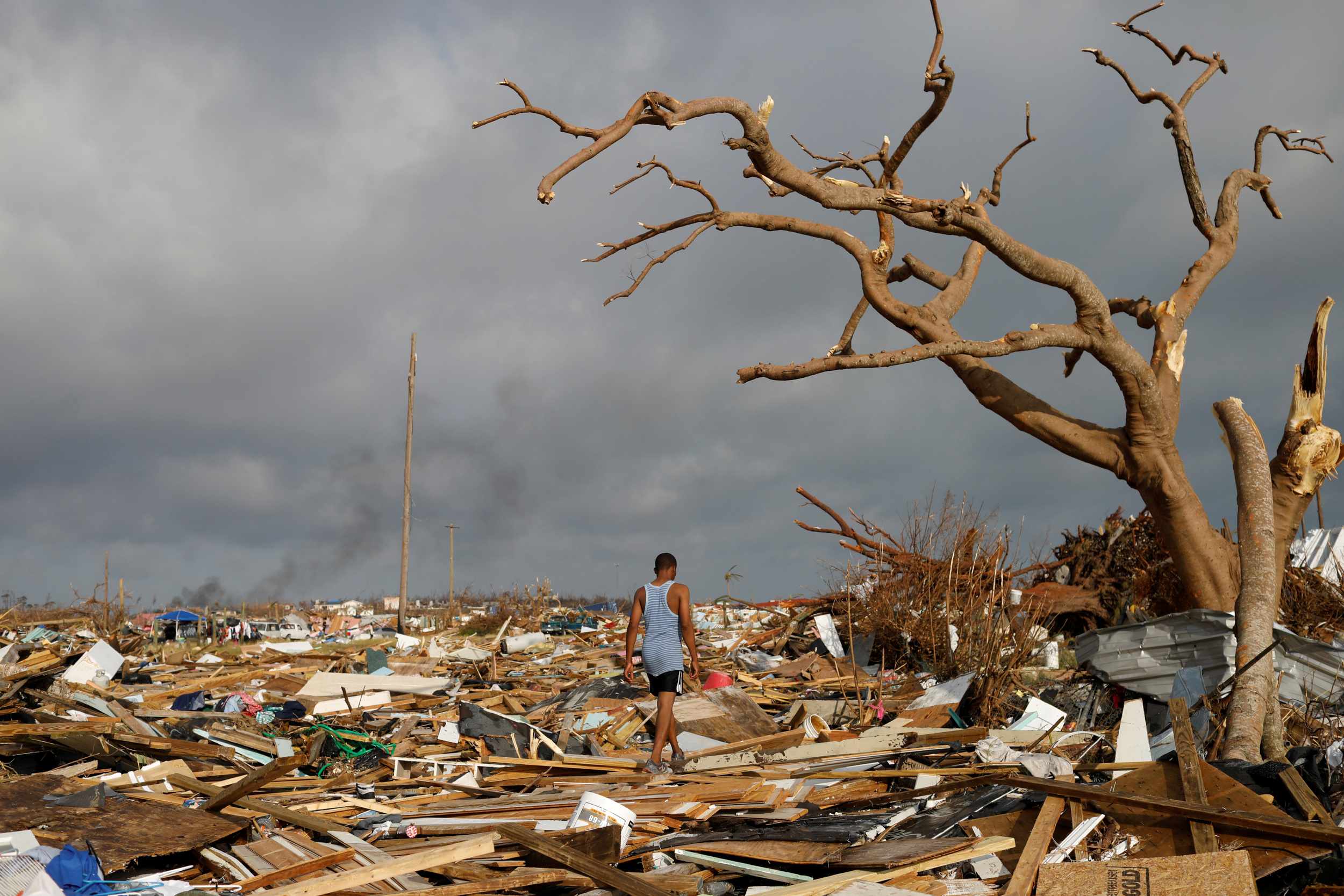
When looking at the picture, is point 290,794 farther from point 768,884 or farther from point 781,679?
point 781,679

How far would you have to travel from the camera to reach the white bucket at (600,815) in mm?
5336

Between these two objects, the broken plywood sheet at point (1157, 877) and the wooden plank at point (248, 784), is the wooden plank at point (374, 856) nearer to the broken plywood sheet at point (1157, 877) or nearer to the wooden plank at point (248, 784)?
the wooden plank at point (248, 784)

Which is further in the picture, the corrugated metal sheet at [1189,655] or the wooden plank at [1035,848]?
the corrugated metal sheet at [1189,655]

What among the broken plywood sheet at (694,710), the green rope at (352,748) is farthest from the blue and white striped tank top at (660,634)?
the green rope at (352,748)

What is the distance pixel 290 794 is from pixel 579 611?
16479mm

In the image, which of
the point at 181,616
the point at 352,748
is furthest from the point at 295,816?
the point at 181,616

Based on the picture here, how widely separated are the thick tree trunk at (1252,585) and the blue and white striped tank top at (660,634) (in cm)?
461

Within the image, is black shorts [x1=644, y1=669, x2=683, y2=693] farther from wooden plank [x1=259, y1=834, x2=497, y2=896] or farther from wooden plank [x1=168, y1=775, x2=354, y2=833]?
wooden plank [x1=259, y1=834, x2=497, y2=896]

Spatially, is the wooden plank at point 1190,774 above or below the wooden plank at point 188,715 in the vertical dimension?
below

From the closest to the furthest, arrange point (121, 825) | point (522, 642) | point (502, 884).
→ point (502, 884) < point (121, 825) < point (522, 642)

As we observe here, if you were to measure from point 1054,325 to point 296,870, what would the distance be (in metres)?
8.76

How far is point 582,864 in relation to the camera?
4.46 metres

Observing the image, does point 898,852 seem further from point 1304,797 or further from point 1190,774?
point 1304,797

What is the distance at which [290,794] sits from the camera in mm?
6617
